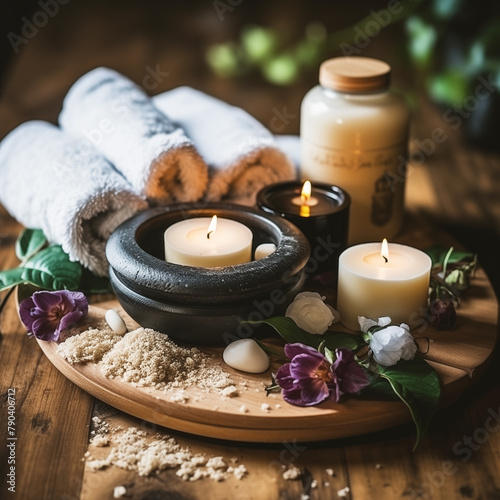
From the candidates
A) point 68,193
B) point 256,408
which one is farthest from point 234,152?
point 256,408

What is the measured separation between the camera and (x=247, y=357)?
0.75 meters

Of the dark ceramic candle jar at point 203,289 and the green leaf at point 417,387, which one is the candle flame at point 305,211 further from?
the green leaf at point 417,387

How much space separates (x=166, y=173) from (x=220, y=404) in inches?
15.9

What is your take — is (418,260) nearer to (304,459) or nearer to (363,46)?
(304,459)

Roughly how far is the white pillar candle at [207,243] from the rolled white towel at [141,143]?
11 centimetres

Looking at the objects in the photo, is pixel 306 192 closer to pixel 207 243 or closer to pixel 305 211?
pixel 305 211

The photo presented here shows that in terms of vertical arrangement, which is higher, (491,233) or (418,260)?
(418,260)

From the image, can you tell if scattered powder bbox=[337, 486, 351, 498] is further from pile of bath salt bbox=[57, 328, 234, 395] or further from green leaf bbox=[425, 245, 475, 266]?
green leaf bbox=[425, 245, 475, 266]

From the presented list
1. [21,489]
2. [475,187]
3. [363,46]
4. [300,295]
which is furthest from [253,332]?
[363,46]

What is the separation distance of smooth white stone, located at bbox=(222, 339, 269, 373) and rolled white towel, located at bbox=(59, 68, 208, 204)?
1.02ft

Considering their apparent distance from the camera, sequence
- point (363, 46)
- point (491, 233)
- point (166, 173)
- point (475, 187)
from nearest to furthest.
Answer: point (166, 173) → point (491, 233) → point (475, 187) → point (363, 46)

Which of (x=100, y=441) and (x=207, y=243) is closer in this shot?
(x=100, y=441)

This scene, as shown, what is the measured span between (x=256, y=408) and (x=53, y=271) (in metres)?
0.36

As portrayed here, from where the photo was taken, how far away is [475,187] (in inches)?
51.4
